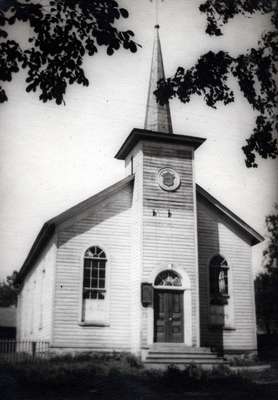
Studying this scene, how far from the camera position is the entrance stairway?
1516 cm

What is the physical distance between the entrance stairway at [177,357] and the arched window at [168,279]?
221 cm

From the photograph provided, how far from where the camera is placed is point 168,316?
17203 mm

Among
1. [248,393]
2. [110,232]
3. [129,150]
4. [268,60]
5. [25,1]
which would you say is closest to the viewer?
[25,1]

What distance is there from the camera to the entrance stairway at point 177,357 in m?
15.2

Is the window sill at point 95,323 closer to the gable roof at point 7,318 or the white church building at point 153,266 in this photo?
the white church building at point 153,266

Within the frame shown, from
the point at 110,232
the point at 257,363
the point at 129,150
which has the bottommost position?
the point at 257,363

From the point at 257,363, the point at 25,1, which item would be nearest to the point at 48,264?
the point at 257,363

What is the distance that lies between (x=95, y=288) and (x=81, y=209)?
301 centimetres

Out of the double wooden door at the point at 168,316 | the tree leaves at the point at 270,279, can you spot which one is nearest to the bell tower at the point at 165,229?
the double wooden door at the point at 168,316

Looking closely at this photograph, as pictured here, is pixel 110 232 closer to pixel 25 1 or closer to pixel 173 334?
pixel 173 334

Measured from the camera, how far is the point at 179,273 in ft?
57.4

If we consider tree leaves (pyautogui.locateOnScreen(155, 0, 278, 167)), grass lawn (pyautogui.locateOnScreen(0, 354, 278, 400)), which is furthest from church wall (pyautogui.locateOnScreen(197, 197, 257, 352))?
tree leaves (pyautogui.locateOnScreen(155, 0, 278, 167))

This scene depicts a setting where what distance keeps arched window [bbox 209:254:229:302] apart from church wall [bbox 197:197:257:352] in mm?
189

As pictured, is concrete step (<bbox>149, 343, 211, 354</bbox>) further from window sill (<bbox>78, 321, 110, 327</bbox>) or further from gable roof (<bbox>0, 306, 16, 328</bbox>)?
gable roof (<bbox>0, 306, 16, 328</bbox>)
